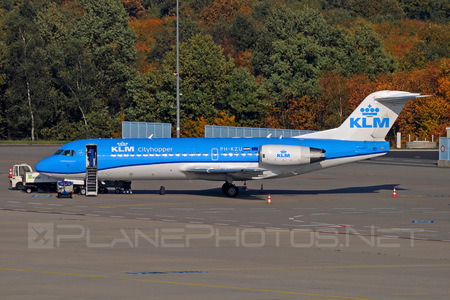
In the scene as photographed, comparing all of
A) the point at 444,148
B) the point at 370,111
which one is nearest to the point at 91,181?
the point at 370,111

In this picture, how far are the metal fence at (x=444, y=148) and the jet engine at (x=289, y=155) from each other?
3102cm

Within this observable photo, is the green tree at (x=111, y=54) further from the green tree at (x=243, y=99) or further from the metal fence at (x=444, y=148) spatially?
the metal fence at (x=444, y=148)

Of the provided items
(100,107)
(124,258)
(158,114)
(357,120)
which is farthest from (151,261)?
(100,107)

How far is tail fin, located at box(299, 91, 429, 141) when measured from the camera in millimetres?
49156

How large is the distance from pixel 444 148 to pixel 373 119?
29236mm

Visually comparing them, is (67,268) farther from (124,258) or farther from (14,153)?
(14,153)

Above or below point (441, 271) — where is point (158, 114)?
above

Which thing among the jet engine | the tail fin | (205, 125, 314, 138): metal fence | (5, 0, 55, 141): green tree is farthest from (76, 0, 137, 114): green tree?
the jet engine

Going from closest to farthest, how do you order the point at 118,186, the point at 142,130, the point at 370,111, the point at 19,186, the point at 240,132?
the point at 370,111, the point at 118,186, the point at 19,186, the point at 142,130, the point at 240,132

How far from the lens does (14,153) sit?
93438 mm

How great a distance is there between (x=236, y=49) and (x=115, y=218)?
124045 mm

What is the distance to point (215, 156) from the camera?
48156mm

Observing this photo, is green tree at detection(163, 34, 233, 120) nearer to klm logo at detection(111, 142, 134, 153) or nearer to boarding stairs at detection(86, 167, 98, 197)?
klm logo at detection(111, 142, 134, 153)

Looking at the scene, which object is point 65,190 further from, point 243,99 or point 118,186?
point 243,99
